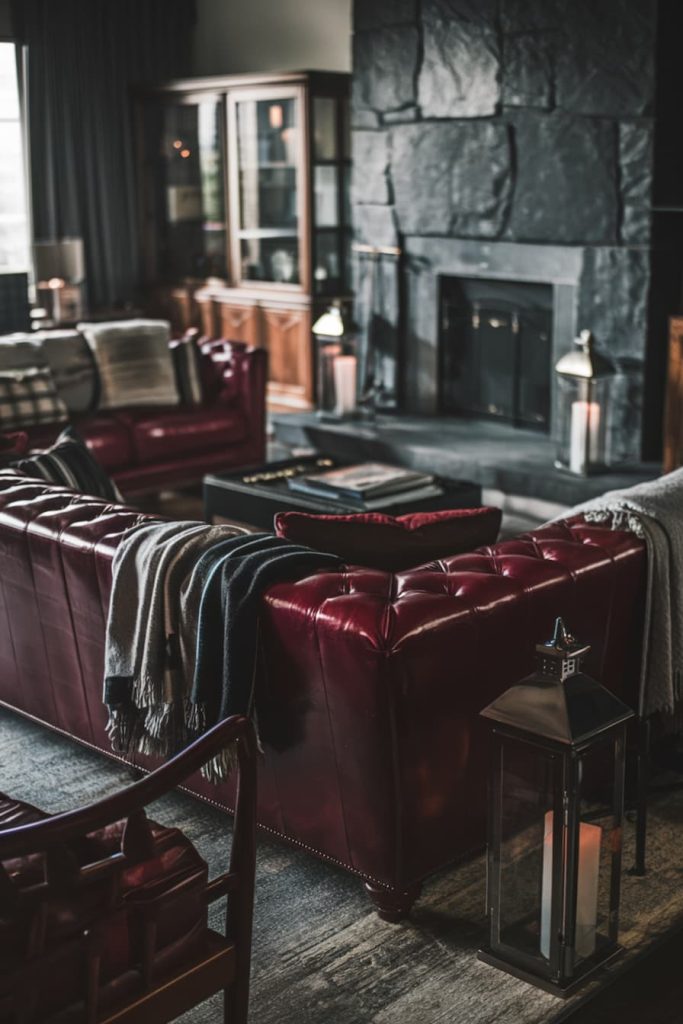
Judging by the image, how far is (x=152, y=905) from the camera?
1788 mm

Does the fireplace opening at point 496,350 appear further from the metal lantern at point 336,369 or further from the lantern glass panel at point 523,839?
the lantern glass panel at point 523,839

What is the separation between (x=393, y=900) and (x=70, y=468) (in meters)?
1.69

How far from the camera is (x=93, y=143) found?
8.22m

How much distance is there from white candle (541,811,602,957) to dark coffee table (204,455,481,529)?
2.36 metres

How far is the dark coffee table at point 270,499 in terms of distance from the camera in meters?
4.61

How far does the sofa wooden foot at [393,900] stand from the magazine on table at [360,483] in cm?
220

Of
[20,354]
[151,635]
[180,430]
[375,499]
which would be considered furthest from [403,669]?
[20,354]

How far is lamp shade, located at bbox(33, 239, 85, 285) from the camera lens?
718 centimetres

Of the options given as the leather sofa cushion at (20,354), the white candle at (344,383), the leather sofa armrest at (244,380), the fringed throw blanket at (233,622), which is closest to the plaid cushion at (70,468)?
the fringed throw blanket at (233,622)

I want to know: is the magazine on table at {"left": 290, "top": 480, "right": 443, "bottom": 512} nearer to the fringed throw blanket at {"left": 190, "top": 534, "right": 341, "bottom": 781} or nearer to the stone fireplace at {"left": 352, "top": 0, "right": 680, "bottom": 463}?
the stone fireplace at {"left": 352, "top": 0, "right": 680, "bottom": 463}

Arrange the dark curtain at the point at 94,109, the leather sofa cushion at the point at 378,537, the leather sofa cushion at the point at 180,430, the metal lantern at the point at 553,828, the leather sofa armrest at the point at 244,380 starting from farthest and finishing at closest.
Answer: the dark curtain at the point at 94,109
the leather sofa armrest at the point at 244,380
the leather sofa cushion at the point at 180,430
the leather sofa cushion at the point at 378,537
the metal lantern at the point at 553,828

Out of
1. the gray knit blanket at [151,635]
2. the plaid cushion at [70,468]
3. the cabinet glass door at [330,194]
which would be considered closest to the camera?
the gray knit blanket at [151,635]

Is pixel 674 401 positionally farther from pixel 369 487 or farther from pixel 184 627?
pixel 184 627

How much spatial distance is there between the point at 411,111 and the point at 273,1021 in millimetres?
5081
